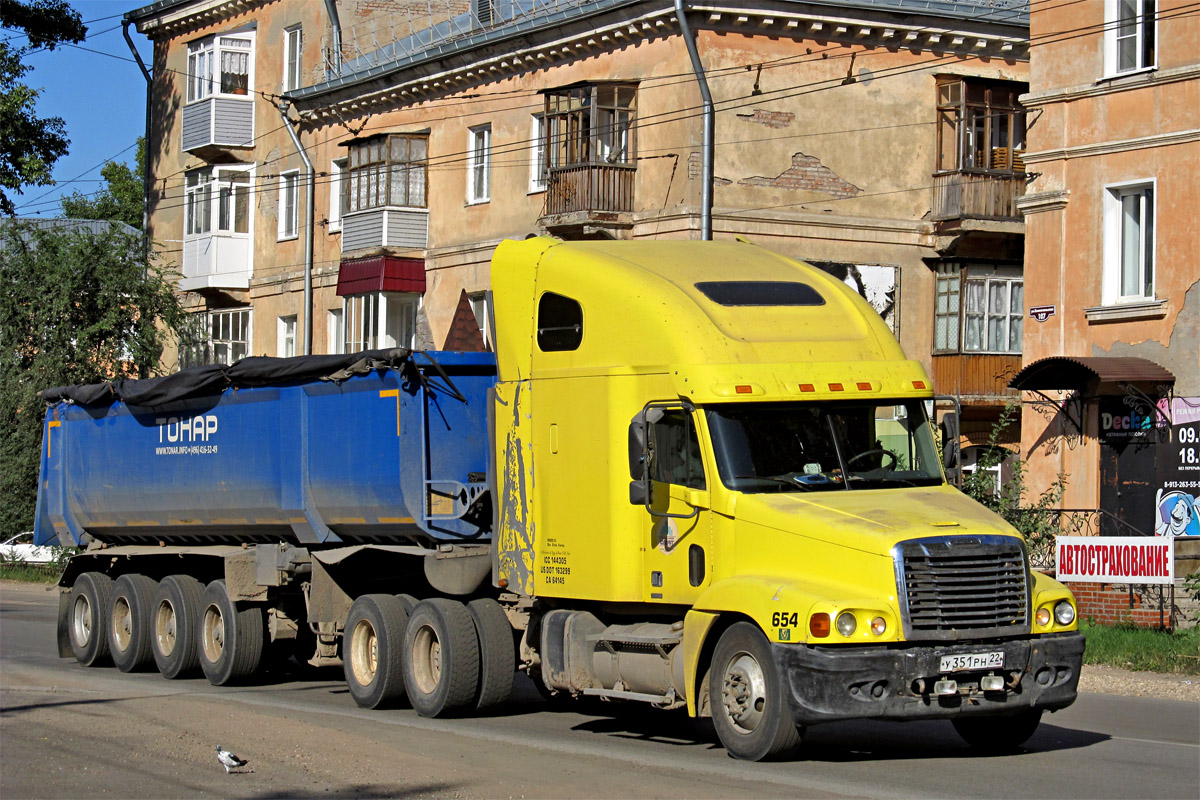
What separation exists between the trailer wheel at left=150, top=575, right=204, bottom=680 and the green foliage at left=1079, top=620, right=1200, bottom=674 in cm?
948

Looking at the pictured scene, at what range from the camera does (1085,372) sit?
23297mm

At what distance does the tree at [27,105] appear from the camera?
→ 135 feet

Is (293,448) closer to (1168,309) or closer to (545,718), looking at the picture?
(545,718)

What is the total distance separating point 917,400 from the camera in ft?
36.9

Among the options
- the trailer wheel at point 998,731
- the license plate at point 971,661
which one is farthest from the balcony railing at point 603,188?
the license plate at point 971,661

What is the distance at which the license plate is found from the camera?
9734 millimetres

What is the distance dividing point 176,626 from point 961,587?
9.75 m

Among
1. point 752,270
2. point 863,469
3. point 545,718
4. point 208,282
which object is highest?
point 208,282

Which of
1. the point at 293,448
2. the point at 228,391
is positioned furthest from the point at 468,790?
the point at 228,391

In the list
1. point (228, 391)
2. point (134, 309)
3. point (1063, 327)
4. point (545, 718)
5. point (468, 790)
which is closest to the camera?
point (468, 790)

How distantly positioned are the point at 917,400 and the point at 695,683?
2.54 meters

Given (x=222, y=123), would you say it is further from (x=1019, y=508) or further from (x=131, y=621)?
(x=131, y=621)

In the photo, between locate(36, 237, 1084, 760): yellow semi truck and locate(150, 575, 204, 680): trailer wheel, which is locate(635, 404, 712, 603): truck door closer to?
locate(36, 237, 1084, 760): yellow semi truck

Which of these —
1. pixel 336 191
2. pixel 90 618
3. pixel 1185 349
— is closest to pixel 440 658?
pixel 90 618
